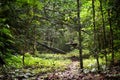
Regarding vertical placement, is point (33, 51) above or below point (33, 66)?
below

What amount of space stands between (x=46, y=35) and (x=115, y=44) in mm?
25832

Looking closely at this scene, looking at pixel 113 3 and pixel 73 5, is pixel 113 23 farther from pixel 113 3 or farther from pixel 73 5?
pixel 73 5

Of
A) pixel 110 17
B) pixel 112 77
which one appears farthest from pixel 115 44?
pixel 112 77

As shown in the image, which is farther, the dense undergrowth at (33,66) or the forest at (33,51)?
the dense undergrowth at (33,66)

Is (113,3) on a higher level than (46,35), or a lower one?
higher

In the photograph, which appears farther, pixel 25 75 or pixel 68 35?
pixel 68 35

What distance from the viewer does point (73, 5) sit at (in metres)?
21.9

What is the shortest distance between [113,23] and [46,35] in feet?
85.4

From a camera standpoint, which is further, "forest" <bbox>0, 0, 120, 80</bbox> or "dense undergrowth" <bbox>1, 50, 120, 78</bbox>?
"dense undergrowth" <bbox>1, 50, 120, 78</bbox>

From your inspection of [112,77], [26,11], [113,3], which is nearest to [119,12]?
[113,3]

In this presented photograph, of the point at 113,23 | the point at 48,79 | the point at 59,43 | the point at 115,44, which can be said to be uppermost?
the point at 113,23

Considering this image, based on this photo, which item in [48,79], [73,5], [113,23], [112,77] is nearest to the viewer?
[112,77]

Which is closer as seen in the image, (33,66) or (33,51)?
(33,66)

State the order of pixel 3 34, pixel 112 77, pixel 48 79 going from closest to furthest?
pixel 3 34, pixel 112 77, pixel 48 79
